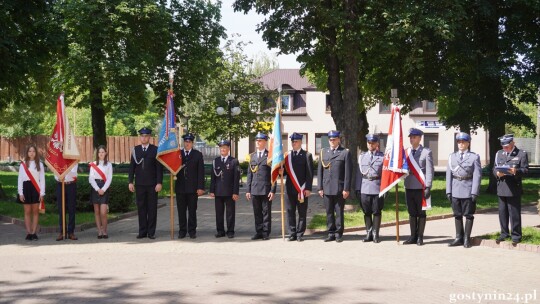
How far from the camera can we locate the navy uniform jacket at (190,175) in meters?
14.6

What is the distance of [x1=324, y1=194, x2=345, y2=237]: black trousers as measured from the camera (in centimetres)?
1390

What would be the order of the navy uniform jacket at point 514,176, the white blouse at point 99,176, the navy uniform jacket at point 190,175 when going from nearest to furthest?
the navy uniform jacket at point 514,176 < the white blouse at point 99,176 < the navy uniform jacket at point 190,175

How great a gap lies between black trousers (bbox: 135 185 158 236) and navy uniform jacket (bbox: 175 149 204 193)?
1.92ft

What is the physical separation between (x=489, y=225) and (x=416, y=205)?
15.0ft

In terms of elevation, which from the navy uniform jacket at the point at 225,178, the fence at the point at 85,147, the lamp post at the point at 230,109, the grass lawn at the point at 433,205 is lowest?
the grass lawn at the point at 433,205

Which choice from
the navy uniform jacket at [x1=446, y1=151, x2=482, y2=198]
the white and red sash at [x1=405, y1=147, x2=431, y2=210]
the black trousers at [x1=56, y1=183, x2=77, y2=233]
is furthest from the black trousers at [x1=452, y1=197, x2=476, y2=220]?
the black trousers at [x1=56, y1=183, x2=77, y2=233]

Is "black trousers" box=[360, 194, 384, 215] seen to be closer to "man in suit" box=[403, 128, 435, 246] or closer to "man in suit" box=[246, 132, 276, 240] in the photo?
"man in suit" box=[403, 128, 435, 246]

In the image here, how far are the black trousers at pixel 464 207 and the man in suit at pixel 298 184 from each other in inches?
115

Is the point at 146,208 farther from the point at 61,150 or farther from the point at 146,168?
the point at 61,150

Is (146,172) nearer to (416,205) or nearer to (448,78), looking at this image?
Answer: (416,205)

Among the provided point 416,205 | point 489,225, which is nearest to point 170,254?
point 416,205

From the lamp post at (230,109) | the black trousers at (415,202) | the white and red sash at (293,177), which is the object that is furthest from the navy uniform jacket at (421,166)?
the lamp post at (230,109)

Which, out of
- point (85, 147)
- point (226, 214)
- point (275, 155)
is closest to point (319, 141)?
point (85, 147)

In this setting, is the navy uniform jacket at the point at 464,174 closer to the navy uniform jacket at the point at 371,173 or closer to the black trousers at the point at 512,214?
the black trousers at the point at 512,214
